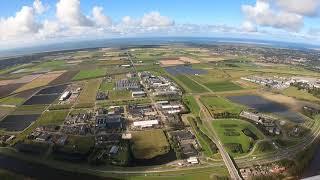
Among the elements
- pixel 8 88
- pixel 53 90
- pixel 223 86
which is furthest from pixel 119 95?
pixel 8 88

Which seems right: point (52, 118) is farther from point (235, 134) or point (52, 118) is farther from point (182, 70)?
point (182, 70)

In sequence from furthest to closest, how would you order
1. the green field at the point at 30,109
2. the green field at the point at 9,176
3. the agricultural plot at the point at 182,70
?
the agricultural plot at the point at 182,70 → the green field at the point at 30,109 → the green field at the point at 9,176

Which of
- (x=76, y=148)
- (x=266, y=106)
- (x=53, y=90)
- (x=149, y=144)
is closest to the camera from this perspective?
(x=76, y=148)

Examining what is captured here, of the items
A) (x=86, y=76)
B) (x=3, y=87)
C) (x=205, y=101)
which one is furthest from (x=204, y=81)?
(x=3, y=87)

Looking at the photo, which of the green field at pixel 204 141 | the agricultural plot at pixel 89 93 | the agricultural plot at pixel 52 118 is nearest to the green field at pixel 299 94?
the green field at pixel 204 141

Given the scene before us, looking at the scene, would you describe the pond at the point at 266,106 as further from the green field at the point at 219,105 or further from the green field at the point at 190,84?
the green field at the point at 190,84

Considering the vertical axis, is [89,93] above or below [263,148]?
above
